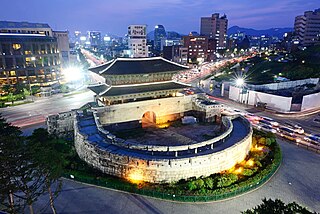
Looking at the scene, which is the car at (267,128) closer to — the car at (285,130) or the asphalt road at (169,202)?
the car at (285,130)

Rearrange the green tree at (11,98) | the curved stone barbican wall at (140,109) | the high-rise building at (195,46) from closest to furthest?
the curved stone barbican wall at (140,109) → the green tree at (11,98) → the high-rise building at (195,46)

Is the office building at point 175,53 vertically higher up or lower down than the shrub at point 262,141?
higher up

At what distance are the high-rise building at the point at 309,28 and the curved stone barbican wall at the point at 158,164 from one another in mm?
134306

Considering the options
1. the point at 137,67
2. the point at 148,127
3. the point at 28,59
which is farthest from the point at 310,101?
the point at 28,59

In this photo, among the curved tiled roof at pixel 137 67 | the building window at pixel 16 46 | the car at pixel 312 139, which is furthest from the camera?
the building window at pixel 16 46

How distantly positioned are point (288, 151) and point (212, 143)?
13343 millimetres

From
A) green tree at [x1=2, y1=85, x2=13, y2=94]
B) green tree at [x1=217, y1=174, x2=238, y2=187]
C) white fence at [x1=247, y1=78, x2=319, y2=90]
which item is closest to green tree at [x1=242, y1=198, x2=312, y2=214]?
green tree at [x1=217, y1=174, x2=238, y2=187]

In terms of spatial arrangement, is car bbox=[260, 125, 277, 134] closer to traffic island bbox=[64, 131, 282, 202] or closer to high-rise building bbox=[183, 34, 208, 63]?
traffic island bbox=[64, 131, 282, 202]

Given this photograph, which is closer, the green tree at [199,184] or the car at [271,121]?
the green tree at [199,184]

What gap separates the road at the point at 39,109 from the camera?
46.5 metres

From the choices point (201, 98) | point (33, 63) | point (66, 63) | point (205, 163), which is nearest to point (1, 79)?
point (33, 63)

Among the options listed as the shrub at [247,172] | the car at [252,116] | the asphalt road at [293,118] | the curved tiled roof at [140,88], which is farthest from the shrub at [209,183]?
the asphalt road at [293,118]

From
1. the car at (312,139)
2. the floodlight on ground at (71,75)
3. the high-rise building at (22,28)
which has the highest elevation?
the high-rise building at (22,28)

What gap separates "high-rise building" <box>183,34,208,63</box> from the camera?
138875 millimetres
